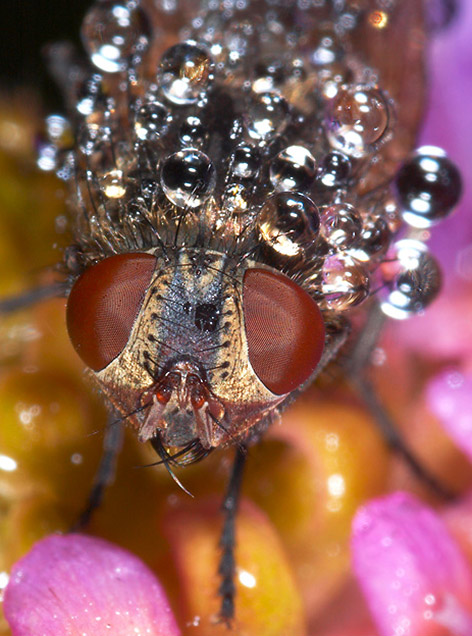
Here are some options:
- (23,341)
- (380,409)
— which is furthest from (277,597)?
(23,341)

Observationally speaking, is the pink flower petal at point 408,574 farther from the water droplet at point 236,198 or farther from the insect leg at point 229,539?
the water droplet at point 236,198

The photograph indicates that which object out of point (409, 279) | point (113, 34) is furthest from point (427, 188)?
point (113, 34)

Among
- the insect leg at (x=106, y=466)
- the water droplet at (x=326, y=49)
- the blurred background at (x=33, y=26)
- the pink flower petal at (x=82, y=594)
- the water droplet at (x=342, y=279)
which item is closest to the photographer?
the pink flower petal at (x=82, y=594)

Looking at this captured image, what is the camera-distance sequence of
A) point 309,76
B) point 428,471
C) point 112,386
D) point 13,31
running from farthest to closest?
point 13,31
point 428,471
point 309,76
point 112,386

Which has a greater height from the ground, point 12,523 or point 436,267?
point 436,267

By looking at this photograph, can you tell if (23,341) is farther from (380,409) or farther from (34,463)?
(380,409)

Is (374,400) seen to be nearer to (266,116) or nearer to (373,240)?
(373,240)

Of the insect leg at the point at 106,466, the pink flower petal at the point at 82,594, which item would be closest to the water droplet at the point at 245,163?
the insect leg at the point at 106,466
